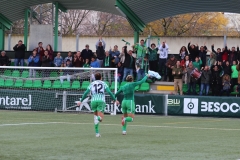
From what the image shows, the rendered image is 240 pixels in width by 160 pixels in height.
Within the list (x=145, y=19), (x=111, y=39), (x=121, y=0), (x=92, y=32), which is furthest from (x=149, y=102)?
(x=92, y=32)

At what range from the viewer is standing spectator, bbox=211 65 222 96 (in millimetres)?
31219

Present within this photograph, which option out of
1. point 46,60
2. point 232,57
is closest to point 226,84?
point 232,57

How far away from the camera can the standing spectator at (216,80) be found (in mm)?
31219

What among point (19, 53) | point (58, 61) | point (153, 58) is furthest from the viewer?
point (19, 53)

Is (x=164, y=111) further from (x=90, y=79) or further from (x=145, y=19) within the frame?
(x=145, y=19)

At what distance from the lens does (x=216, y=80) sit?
31.4 m

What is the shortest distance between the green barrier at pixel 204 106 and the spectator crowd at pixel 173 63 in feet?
6.54

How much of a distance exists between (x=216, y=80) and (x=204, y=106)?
96.4 inches

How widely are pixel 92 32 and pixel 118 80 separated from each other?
41590mm

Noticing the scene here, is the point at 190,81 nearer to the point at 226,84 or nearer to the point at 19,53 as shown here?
the point at 226,84

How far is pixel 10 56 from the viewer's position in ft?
129

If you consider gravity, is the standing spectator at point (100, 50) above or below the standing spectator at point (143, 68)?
above

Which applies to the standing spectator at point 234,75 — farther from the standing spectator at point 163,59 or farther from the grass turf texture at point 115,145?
the grass turf texture at point 115,145

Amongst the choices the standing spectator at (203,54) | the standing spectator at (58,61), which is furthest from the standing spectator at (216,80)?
the standing spectator at (58,61)
